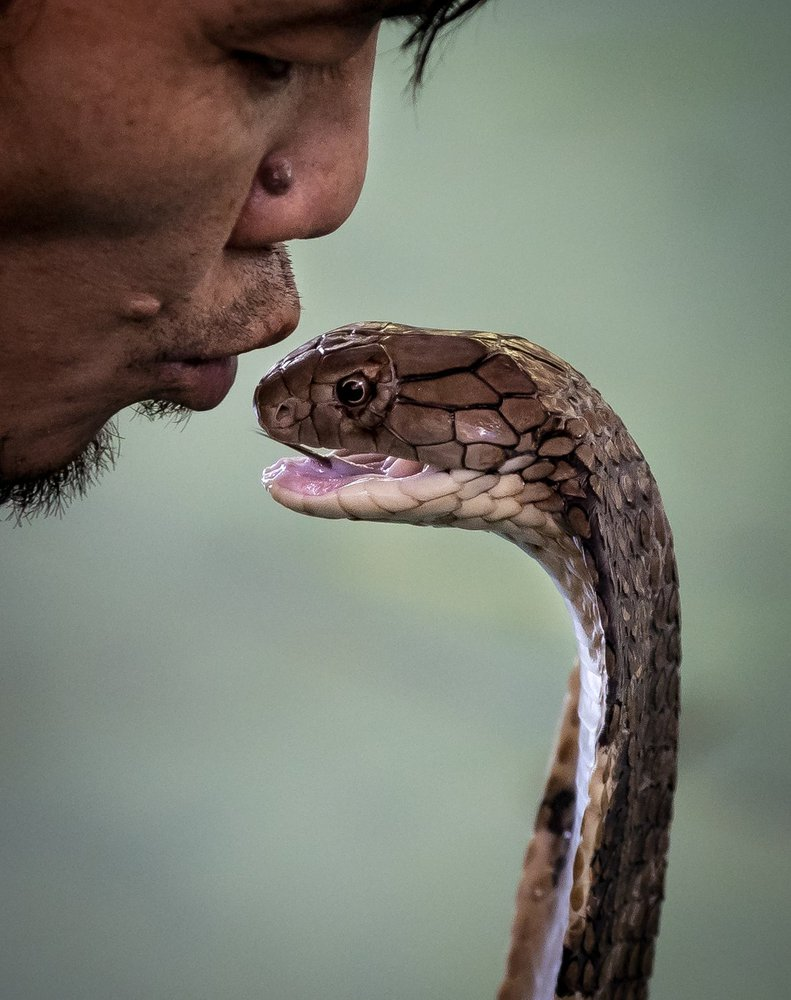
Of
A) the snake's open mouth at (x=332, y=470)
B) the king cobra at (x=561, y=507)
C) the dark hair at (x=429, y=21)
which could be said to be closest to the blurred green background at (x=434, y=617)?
the king cobra at (x=561, y=507)

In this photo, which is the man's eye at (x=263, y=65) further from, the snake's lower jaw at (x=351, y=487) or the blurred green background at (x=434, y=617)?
the blurred green background at (x=434, y=617)

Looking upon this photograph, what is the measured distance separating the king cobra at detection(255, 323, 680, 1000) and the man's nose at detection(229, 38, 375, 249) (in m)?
0.11

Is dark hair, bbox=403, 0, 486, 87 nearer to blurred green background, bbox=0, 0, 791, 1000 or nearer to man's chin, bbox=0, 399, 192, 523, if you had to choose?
man's chin, bbox=0, 399, 192, 523

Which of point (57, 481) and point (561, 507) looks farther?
point (57, 481)

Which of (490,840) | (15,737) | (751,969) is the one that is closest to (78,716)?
(15,737)

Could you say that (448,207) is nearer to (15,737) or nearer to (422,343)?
(15,737)

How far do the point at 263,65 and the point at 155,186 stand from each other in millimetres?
116

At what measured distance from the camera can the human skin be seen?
2.93ft

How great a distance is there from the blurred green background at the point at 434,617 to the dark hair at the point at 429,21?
108cm

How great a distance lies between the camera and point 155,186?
3.19 ft

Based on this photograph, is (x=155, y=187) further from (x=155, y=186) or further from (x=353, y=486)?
(x=353, y=486)

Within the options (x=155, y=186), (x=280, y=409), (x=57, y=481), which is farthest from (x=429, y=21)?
(x=57, y=481)

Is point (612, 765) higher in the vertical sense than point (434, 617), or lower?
→ lower

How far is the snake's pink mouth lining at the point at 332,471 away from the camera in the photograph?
1.14m
